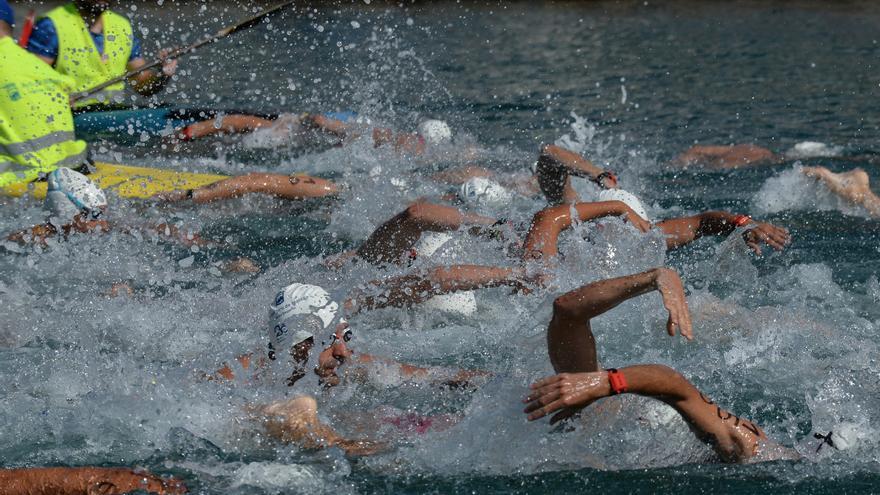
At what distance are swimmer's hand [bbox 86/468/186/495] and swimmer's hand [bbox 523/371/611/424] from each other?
5.21 feet

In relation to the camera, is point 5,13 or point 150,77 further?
point 150,77

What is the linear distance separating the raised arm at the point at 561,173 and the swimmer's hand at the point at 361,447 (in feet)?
8.87

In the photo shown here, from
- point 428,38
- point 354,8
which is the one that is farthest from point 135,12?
point 428,38

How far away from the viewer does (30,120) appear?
845 cm

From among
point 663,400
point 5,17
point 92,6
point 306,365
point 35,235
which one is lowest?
point 35,235

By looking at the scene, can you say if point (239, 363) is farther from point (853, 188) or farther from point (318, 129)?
point (853, 188)

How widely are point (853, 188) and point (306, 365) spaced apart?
509cm

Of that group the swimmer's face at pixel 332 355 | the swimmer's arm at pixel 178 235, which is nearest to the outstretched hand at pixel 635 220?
the swimmer's face at pixel 332 355

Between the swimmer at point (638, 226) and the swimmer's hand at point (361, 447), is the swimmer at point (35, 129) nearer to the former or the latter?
the swimmer at point (638, 226)

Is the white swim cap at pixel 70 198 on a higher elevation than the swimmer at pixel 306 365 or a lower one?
lower

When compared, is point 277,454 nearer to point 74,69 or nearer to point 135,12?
point 74,69

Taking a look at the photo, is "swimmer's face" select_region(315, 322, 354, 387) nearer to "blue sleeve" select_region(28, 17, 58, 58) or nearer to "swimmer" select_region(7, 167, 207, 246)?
"swimmer" select_region(7, 167, 207, 246)

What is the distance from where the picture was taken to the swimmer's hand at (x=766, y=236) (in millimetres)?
6094

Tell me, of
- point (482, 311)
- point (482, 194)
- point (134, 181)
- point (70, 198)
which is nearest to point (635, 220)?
point (482, 311)
